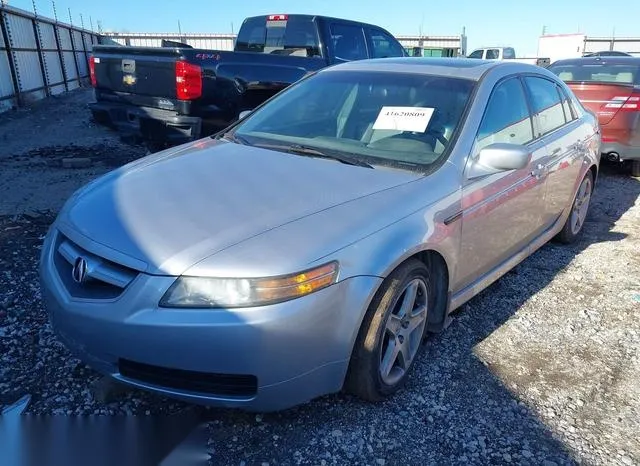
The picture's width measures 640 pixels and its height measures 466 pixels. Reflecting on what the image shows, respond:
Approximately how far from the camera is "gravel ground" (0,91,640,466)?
2.27m

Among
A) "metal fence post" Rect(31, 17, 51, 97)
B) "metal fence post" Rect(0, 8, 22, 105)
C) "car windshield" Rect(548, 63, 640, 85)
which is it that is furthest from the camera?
"metal fence post" Rect(31, 17, 51, 97)

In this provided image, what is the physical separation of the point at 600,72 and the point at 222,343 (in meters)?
7.99

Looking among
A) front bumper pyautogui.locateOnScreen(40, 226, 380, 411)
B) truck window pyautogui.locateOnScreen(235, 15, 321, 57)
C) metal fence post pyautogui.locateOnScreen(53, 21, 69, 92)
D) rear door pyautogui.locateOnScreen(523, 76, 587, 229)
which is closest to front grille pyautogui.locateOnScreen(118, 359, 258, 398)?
front bumper pyautogui.locateOnScreen(40, 226, 380, 411)

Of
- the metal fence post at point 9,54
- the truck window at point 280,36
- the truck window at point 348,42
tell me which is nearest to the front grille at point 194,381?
the truck window at point 280,36

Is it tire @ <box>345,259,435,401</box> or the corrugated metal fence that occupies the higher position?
the corrugated metal fence

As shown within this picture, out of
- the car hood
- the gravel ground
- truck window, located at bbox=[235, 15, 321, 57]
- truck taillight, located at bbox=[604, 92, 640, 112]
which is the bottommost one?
the gravel ground

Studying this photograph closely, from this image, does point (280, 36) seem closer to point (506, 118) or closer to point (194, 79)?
point (194, 79)

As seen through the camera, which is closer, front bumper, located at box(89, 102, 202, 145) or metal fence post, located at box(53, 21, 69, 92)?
front bumper, located at box(89, 102, 202, 145)

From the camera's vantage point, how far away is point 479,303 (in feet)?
11.8

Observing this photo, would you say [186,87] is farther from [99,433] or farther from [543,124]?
[99,433]

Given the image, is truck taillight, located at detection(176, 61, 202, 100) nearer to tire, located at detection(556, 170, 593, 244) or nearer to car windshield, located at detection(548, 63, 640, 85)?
tire, located at detection(556, 170, 593, 244)

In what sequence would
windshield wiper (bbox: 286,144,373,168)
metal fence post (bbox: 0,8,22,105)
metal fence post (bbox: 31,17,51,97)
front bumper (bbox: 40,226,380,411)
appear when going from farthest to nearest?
metal fence post (bbox: 31,17,51,97) < metal fence post (bbox: 0,8,22,105) < windshield wiper (bbox: 286,144,373,168) < front bumper (bbox: 40,226,380,411)

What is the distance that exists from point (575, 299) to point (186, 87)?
442 cm

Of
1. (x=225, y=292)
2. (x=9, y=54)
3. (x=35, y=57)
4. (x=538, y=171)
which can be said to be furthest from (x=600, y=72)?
(x=35, y=57)
